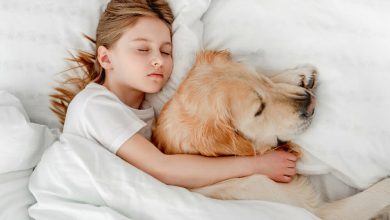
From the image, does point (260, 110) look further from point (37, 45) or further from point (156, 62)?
point (37, 45)

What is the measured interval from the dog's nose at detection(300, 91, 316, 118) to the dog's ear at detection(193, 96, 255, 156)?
22 centimetres

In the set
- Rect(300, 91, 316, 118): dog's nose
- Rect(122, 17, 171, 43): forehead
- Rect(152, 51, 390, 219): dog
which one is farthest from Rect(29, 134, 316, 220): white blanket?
Rect(122, 17, 171, 43): forehead

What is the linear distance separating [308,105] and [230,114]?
0.94 ft

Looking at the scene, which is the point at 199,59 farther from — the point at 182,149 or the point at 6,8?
the point at 6,8

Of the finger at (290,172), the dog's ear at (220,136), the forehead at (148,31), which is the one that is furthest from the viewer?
the forehead at (148,31)

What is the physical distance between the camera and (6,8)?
1.92 metres

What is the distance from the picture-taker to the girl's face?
1.74 meters

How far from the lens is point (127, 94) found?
1.86m

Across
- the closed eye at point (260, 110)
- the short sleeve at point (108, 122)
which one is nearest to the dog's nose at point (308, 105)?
the closed eye at point (260, 110)

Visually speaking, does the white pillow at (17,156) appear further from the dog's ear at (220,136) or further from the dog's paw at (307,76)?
the dog's paw at (307,76)

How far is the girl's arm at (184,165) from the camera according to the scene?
1.58 meters

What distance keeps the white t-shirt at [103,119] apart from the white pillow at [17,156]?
0.13 metres

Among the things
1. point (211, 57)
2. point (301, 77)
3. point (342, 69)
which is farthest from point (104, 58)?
point (342, 69)

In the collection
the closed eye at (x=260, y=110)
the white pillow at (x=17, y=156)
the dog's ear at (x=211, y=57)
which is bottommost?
the white pillow at (x=17, y=156)
